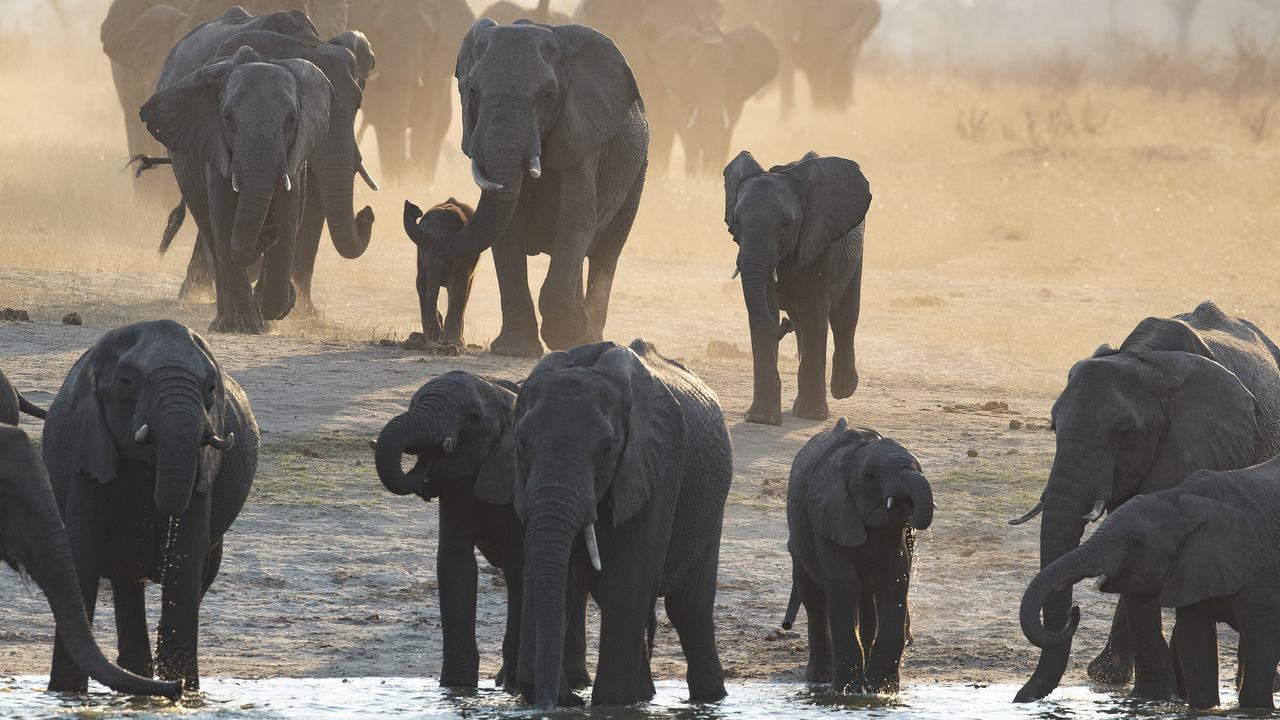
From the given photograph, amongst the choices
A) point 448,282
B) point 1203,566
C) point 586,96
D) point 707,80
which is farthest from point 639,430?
point 707,80

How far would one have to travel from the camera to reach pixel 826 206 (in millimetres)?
11961

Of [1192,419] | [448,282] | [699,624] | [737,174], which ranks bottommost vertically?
[699,624]

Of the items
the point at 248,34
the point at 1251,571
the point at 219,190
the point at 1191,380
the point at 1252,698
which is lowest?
the point at 1252,698

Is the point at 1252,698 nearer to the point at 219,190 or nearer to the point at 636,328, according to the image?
the point at 219,190

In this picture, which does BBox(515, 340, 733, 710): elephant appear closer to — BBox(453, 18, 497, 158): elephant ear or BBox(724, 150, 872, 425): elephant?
BBox(724, 150, 872, 425): elephant

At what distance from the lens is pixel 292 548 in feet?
28.9

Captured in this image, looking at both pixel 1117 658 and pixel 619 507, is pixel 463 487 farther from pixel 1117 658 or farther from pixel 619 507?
pixel 1117 658

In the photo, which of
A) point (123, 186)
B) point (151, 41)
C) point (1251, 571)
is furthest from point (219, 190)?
point (123, 186)

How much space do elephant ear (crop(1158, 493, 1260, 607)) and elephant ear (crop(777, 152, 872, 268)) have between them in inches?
218

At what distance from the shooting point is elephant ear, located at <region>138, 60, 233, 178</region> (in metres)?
13.5

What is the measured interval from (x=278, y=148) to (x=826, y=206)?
13.6 feet

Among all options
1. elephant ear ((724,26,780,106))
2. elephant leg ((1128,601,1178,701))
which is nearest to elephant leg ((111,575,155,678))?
elephant leg ((1128,601,1178,701))

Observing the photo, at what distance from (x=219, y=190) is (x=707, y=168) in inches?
1078

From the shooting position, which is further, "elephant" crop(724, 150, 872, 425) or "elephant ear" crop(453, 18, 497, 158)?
"elephant ear" crop(453, 18, 497, 158)
